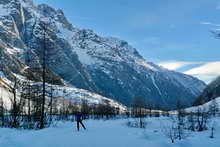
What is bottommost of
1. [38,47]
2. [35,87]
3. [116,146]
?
[116,146]

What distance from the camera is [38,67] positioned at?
3070 cm

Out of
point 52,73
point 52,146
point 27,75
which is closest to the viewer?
point 52,146

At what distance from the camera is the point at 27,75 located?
29312mm

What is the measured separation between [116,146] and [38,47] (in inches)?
754

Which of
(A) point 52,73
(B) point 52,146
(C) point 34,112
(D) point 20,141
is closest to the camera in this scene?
(B) point 52,146

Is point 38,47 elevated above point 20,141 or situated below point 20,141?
above

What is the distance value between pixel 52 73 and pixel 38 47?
118 inches

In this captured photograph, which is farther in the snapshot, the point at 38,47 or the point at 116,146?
the point at 38,47

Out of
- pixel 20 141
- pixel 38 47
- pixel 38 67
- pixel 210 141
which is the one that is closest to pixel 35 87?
pixel 38 67

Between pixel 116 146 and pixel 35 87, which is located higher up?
pixel 35 87

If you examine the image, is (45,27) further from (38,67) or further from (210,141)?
(210,141)

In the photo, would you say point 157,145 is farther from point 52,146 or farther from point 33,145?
point 33,145

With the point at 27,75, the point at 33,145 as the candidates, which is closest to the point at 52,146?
the point at 33,145

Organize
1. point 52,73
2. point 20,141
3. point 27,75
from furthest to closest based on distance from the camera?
point 52,73
point 27,75
point 20,141
